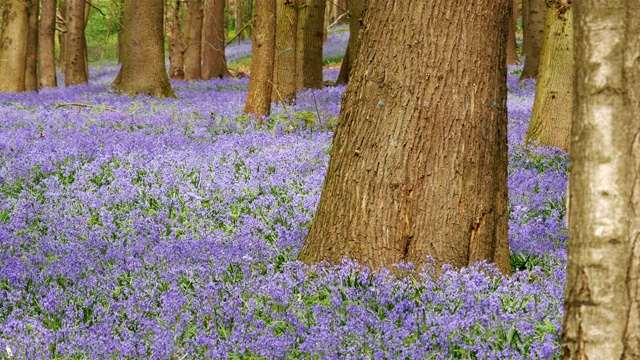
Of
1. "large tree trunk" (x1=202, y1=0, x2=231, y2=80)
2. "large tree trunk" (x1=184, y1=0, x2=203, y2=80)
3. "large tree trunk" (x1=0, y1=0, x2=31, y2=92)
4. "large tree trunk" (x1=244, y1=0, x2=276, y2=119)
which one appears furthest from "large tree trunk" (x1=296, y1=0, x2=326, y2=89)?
"large tree trunk" (x1=184, y1=0, x2=203, y2=80)

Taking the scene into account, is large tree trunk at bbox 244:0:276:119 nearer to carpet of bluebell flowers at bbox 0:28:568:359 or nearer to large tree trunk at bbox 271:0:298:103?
carpet of bluebell flowers at bbox 0:28:568:359

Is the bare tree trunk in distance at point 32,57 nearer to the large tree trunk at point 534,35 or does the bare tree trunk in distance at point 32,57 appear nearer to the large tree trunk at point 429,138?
the large tree trunk at point 534,35

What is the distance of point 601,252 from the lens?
2.83 meters

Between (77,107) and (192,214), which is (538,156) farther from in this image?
(77,107)

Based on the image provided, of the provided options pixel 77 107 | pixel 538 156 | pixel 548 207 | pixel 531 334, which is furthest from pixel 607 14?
pixel 77 107

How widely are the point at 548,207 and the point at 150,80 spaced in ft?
35.5

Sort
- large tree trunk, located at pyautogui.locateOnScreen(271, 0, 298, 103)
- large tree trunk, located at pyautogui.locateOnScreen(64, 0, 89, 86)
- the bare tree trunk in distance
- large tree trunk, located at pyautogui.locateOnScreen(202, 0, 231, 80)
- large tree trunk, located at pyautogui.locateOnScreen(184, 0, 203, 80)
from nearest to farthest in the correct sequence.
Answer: large tree trunk, located at pyautogui.locateOnScreen(271, 0, 298, 103)
the bare tree trunk in distance
large tree trunk, located at pyautogui.locateOnScreen(64, 0, 89, 86)
large tree trunk, located at pyautogui.locateOnScreen(202, 0, 231, 80)
large tree trunk, located at pyautogui.locateOnScreen(184, 0, 203, 80)

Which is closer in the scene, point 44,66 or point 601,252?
point 601,252

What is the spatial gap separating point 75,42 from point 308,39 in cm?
947

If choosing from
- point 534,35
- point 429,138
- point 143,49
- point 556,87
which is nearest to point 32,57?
point 143,49

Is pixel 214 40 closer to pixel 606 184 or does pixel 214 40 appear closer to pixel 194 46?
pixel 194 46

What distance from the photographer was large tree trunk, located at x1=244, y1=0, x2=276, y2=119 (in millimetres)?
12836

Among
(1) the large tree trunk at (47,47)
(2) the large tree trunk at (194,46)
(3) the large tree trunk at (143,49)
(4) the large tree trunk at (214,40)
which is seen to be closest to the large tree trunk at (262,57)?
(3) the large tree trunk at (143,49)

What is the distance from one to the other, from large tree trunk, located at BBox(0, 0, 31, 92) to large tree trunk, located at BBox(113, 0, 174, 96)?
2.76 meters
